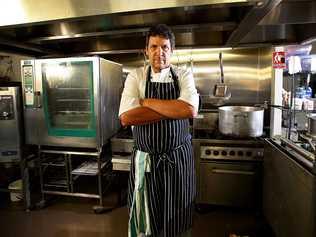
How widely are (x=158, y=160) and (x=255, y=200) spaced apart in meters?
1.29

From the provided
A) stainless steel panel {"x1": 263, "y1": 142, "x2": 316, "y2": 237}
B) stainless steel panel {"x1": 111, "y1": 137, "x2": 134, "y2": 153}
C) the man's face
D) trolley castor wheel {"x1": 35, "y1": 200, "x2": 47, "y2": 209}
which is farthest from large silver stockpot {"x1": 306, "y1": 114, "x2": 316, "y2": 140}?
trolley castor wheel {"x1": 35, "y1": 200, "x2": 47, "y2": 209}

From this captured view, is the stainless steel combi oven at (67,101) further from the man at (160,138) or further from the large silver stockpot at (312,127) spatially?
the large silver stockpot at (312,127)

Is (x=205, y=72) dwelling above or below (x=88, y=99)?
above

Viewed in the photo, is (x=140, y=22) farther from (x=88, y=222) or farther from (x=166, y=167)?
(x=88, y=222)

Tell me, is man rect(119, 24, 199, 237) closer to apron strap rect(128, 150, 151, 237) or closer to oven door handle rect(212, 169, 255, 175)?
apron strap rect(128, 150, 151, 237)

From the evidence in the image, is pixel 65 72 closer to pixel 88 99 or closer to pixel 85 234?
pixel 88 99

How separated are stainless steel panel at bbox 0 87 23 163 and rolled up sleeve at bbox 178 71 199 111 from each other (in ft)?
5.83

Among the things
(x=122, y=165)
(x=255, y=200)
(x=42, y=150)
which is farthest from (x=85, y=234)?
(x=255, y=200)

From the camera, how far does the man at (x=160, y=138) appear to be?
1302mm

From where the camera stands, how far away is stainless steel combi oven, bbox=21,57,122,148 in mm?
2193

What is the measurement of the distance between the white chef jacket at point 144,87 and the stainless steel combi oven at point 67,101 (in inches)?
33.0

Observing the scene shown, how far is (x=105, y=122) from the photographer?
2316 millimetres

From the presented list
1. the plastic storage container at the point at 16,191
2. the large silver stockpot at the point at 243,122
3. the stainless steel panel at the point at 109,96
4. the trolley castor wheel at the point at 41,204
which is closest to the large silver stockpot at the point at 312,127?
the large silver stockpot at the point at 243,122

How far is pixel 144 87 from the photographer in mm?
1386
